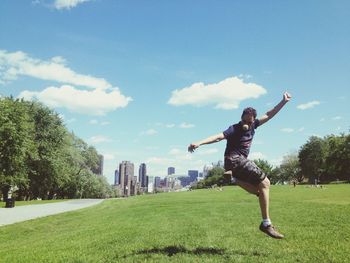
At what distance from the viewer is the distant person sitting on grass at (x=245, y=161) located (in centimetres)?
798

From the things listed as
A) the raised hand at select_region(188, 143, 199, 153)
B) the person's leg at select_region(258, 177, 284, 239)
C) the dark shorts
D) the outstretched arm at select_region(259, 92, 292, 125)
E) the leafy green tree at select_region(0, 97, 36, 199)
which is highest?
the leafy green tree at select_region(0, 97, 36, 199)

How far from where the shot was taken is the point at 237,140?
830 cm

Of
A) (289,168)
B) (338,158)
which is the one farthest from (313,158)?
(289,168)

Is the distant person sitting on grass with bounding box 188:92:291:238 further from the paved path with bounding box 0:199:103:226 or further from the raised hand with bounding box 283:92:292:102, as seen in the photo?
the paved path with bounding box 0:199:103:226

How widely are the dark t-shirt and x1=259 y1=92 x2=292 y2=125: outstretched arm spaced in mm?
571

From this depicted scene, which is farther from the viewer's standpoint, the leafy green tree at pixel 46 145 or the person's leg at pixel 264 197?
the leafy green tree at pixel 46 145

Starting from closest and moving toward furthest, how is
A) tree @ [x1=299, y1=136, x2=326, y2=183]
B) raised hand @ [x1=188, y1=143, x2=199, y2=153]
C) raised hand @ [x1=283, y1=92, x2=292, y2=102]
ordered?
raised hand @ [x1=188, y1=143, x2=199, y2=153], raised hand @ [x1=283, y1=92, x2=292, y2=102], tree @ [x1=299, y1=136, x2=326, y2=183]

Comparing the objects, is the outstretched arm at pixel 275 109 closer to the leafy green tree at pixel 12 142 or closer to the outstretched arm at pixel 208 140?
the outstretched arm at pixel 208 140

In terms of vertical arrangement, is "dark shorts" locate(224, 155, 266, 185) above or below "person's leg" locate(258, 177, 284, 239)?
above

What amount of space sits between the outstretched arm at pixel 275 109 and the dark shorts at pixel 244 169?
113 centimetres

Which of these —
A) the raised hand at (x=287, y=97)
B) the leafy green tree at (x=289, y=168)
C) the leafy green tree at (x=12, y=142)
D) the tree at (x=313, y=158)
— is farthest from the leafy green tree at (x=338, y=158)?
the raised hand at (x=287, y=97)

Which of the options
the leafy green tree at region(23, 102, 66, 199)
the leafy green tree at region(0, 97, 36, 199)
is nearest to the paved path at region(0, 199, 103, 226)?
the leafy green tree at region(0, 97, 36, 199)

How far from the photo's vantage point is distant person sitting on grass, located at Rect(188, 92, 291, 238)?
798cm

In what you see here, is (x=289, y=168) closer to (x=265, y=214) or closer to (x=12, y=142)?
(x=12, y=142)
